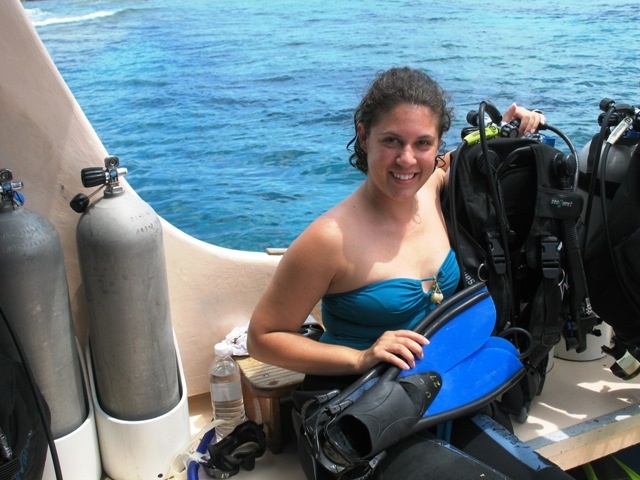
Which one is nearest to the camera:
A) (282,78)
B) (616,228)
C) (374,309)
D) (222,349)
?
(374,309)

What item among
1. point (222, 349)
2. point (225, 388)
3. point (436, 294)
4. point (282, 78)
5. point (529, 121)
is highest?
point (529, 121)

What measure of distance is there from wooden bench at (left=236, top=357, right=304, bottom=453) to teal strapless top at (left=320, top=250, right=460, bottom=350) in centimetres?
26

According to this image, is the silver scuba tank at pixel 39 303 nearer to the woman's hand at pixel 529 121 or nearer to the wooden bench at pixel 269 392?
the wooden bench at pixel 269 392

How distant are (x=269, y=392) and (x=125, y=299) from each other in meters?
0.45

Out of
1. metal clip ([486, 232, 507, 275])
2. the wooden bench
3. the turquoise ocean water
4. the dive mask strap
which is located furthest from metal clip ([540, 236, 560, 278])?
the turquoise ocean water

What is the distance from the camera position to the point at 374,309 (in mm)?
1563

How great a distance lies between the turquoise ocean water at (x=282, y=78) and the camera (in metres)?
7.57

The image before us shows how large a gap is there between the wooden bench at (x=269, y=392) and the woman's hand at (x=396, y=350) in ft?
1.39

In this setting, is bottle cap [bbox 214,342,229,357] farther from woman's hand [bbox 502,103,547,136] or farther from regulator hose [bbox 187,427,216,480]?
woman's hand [bbox 502,103,547,136]

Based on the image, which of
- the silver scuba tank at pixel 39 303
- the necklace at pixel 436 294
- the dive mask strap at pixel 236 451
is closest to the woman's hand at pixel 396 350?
the necklace at pixel 436 294

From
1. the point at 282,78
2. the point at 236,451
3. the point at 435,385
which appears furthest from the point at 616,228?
the point at 282,78

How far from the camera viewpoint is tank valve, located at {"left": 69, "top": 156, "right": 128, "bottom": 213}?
1.64 meters

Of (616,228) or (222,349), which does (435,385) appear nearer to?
(616,228)

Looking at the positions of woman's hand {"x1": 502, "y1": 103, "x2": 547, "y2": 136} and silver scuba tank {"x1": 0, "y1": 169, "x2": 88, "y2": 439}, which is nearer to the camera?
silver scuba tank {"x1": 0, "y1": 169, "x2": 88, "y2": 439}
